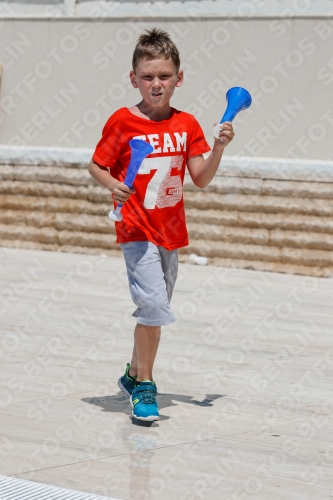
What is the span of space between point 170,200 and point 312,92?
480 centimetres

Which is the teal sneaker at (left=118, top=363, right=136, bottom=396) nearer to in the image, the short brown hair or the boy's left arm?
the boy's left arm

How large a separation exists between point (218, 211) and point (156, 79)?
5144mm

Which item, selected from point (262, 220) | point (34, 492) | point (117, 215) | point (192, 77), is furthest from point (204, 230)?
point (34, 492)

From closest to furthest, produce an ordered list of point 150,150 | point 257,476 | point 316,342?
point 257,476 → point 150,150 → point 316,342

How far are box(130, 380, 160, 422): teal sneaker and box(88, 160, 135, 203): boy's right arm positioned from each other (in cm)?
89

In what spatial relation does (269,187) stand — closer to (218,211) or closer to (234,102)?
(218,211)

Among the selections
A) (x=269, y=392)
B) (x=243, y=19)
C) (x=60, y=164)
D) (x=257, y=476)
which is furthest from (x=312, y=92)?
(x=257, y=476)

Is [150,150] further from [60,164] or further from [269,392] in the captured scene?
[60,164]

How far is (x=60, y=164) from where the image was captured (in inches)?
422

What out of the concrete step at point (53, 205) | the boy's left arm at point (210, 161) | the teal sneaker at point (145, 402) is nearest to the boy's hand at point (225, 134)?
the boy's left arm at point (210, 161)

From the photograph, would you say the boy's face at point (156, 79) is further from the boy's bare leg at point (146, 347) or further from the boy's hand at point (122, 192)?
the boy's bare leg at point (146, 347)

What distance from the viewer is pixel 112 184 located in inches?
185

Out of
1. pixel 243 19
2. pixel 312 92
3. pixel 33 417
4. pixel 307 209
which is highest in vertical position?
pixel 243 19

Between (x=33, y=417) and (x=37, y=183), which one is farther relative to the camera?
(x=37, y=183)
